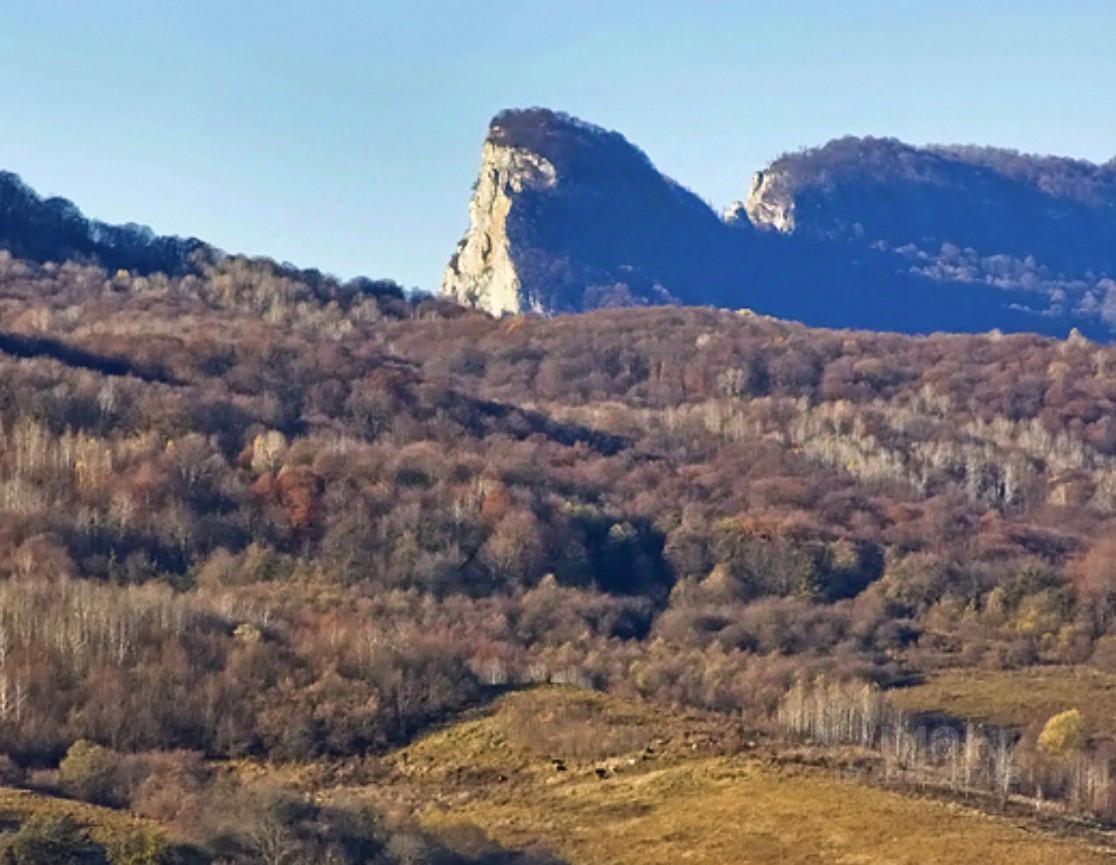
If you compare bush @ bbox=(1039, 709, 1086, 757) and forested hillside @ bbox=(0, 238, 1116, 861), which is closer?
forested hillside @ bbox=(0, 238, 1116, 861)

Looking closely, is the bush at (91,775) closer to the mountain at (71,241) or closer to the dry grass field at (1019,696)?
the dry grass field at (1019,696)

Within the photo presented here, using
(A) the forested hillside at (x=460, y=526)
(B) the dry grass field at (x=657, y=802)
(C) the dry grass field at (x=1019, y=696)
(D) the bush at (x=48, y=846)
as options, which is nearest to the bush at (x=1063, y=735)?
(C) the dry grass field at (x=1019, y=696)

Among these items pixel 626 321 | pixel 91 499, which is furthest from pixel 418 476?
pixel 626 321

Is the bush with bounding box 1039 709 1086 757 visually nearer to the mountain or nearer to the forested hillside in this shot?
the forested hillside

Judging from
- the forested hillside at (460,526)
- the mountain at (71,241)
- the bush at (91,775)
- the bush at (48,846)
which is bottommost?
the bush at (91,775)

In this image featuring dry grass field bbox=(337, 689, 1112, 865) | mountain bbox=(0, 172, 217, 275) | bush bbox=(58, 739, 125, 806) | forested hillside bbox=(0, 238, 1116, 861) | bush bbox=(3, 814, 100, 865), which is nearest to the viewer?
bush bbox=(3, 814, 100, 865)

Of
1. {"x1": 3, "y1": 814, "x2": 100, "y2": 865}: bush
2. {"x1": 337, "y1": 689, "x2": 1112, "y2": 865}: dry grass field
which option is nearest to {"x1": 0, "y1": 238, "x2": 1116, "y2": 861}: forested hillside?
{"x1": 337, "y1": 689, "x2": 1112, "y2": 865}: dry grass field

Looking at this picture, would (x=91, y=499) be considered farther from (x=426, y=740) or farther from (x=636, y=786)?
(x=636, y=786)
